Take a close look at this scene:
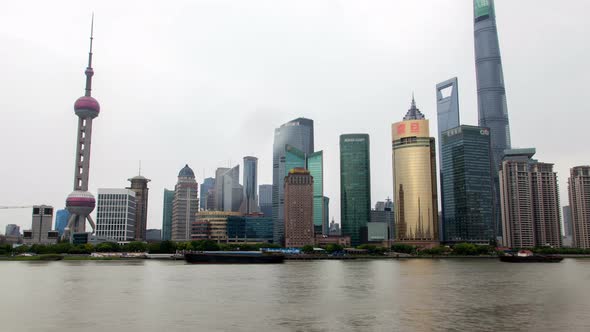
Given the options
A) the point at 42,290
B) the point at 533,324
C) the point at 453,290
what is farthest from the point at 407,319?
the point at 42,290

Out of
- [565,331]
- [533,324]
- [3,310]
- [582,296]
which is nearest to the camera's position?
[565,331]

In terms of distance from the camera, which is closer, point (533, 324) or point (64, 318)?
point (533, 324)

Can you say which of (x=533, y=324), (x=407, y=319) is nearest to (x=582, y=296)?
(x=533, y=324)

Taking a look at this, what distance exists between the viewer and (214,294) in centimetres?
8144

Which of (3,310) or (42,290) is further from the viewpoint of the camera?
(42,290)

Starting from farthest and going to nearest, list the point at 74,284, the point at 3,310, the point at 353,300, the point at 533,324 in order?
the point at 74,284
the point at 353,300
the point at 3,310
the point at 533,324

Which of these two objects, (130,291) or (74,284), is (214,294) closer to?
(130,291)

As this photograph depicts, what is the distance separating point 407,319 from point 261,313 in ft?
53.6

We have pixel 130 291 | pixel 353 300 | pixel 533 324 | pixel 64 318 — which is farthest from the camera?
pixel 130 291

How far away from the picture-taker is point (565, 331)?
166 ft

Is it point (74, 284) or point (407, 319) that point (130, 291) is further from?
point (407, 319)

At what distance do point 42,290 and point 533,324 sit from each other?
72.7 metres

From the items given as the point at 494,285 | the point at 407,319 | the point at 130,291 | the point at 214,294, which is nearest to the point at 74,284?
the point at 130,291

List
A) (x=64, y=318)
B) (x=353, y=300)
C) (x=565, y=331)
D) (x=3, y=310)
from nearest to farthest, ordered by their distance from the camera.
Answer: (x=565, y=331)
(x=64, y=318)
(x=3, y=310)
(x=353, y=300)
